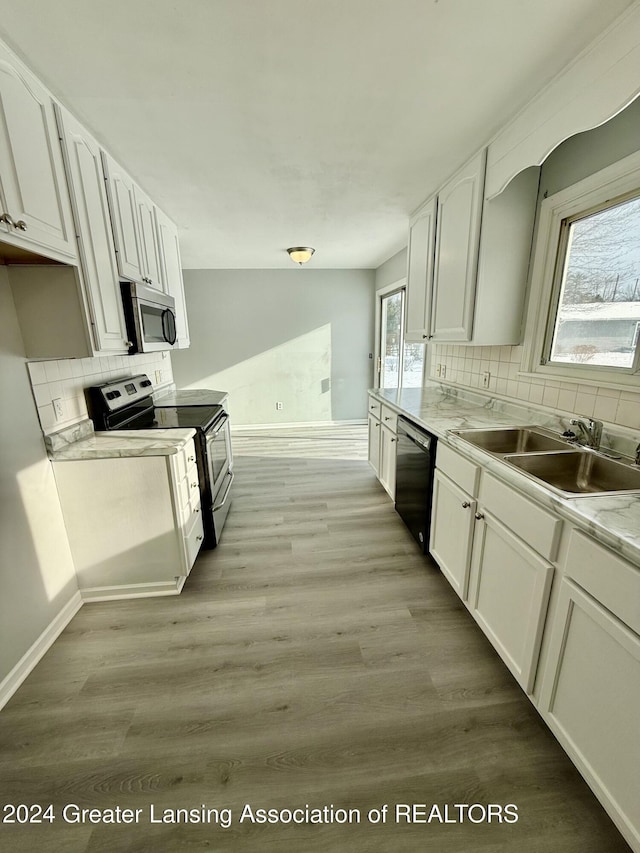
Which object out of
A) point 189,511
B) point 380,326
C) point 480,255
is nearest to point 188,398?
point 189,511

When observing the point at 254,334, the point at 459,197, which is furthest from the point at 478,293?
the point at 254,334

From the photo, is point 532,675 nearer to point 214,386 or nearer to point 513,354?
point 513,354

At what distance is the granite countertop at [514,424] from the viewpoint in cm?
93

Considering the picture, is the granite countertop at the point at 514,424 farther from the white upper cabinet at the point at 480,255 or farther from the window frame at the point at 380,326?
the window frame at the point at 380,326

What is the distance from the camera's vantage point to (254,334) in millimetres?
5059

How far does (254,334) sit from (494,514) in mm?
4408

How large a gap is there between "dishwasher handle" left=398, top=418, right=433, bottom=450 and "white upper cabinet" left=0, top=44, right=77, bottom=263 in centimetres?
203

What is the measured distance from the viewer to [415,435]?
85.4 inches

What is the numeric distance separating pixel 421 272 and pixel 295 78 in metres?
1.60

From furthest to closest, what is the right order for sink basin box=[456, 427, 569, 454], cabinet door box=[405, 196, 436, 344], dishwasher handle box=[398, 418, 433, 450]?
cabinet door box=[405, 196, 436, 344]
dishwasher handle box=[398, 418, 433, 450]
sink basin box=[456, 427, 569, 454]

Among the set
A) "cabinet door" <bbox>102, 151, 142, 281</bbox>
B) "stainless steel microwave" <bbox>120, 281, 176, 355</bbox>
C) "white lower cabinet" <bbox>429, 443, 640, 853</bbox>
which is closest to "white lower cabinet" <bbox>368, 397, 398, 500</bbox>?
"white lower cabinet" <bbox>429, 443, 640, 853</bbox>

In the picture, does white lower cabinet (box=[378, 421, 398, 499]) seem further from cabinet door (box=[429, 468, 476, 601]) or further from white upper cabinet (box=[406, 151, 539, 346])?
white upper cabinet (box=[406, 151, 539, 346])

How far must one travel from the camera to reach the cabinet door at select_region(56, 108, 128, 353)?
154cm

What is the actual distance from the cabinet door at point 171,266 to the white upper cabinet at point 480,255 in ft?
6.79
